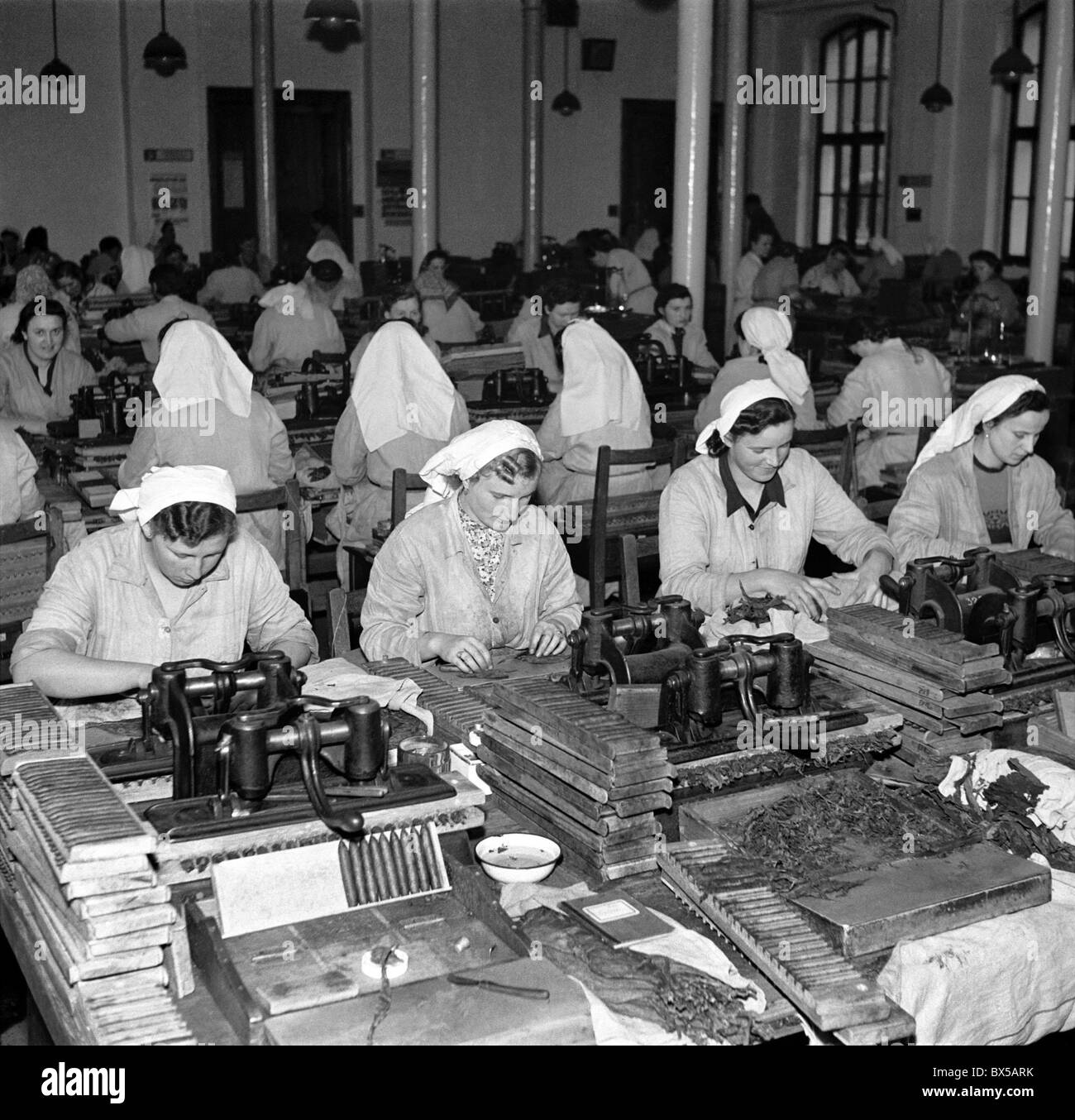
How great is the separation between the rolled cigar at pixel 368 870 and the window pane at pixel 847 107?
16.5 meters

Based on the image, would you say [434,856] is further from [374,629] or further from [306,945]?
[374,629]

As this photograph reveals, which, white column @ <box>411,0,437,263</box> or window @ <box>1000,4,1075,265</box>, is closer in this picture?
white column @ <box>411,0,437,263</box>

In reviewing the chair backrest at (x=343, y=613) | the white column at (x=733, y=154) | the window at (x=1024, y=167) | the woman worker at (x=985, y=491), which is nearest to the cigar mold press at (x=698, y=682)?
the chair backrest at (x=343, y=613)

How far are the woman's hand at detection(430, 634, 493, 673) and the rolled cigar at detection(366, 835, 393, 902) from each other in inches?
43.9

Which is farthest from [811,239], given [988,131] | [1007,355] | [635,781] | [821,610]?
[635,781]

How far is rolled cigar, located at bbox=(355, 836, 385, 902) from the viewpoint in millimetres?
2402

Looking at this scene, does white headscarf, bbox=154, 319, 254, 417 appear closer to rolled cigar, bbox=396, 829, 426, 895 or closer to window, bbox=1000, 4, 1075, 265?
rolled cigar, bbox=396, 829, 426, 895

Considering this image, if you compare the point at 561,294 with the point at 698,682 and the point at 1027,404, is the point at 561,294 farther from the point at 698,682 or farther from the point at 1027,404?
the point at 698,682

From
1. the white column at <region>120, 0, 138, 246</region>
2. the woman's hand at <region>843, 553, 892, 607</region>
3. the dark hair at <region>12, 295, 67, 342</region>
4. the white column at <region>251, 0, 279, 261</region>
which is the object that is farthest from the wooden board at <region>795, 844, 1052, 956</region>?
the white column at <region>120, 0, 138, 246</region>

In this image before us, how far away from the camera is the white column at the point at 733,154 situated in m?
11.5

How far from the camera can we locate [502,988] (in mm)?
2084

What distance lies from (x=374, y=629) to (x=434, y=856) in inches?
55.3

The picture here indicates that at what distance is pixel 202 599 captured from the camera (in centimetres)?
357

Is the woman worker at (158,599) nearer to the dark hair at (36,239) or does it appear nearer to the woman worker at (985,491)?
the woman worker at (985,491)
